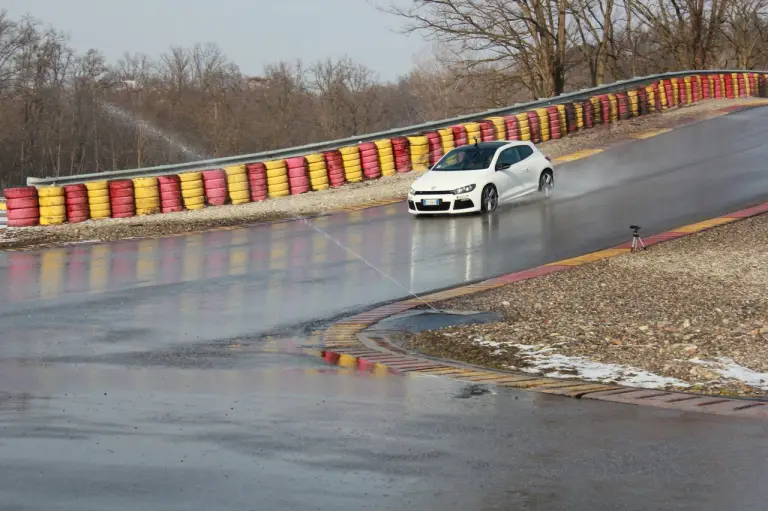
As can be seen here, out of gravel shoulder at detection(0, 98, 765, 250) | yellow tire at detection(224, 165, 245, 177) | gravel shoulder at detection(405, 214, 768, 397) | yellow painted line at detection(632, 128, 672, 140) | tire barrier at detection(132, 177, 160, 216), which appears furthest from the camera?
yellow painted line at detection(632, 128, 672, 140)

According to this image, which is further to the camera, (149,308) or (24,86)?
(24,86)

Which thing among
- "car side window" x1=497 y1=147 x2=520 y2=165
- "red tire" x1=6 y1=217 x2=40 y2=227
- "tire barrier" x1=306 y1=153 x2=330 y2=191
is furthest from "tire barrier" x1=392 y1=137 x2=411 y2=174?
"red tire" x1=6 y1=217 x2=40 y2=227

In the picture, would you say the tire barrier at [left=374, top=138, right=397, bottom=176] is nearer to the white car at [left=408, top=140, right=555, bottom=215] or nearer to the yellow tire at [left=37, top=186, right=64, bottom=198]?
the white car at [left=408, top=140, right=555, bottom=215]

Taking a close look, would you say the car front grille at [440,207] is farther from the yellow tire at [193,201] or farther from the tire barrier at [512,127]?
the tire barrier at [512,127]

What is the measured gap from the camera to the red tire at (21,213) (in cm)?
2469

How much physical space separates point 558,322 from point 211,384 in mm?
4161

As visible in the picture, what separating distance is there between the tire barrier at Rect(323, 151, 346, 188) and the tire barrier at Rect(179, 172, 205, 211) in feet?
11.6

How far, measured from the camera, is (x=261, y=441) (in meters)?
6.96

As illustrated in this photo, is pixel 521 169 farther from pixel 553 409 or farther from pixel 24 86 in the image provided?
pixel 24 86

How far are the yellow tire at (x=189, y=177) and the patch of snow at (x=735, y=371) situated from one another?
60.9 feet

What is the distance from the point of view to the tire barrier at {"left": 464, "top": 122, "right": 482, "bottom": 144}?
31.3m

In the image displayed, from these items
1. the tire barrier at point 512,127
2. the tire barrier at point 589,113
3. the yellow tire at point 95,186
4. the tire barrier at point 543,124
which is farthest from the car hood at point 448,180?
the tire barrier at point 589,113

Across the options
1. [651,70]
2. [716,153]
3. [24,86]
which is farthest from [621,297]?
[24,86]

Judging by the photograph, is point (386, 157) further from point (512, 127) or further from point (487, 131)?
point (512, 127)
